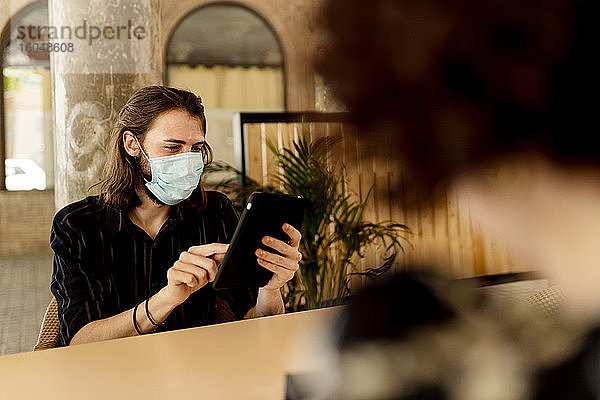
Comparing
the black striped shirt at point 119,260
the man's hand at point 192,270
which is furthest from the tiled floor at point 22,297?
the man's hand at point 192,270

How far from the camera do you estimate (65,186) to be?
9.16 feet

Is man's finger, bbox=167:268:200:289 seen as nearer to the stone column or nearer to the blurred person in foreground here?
the stone column

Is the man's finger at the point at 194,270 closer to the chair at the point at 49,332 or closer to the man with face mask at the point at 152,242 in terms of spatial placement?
the man with face mask at the point at 152,242

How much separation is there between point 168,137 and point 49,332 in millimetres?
830

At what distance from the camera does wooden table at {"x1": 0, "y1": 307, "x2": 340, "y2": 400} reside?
2.64 feet

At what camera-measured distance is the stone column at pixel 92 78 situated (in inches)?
109

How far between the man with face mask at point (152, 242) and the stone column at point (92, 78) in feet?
2.16

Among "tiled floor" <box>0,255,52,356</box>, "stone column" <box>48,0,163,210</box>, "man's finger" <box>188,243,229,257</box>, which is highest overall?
"stone column" <box>48,0,163,210</box>

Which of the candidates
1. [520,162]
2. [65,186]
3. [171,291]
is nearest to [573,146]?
[520,162]

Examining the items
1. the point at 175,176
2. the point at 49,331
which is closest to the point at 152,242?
the point at 175,176

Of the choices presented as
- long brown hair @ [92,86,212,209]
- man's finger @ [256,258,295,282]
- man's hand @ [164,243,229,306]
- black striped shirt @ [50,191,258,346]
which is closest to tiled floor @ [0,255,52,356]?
long brown hair @ [92,86,212,209]

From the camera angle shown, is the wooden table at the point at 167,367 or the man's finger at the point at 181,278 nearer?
the wooden table at the point at 167,367

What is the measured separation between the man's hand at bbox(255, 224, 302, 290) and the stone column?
1416 mm

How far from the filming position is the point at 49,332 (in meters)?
1.72
